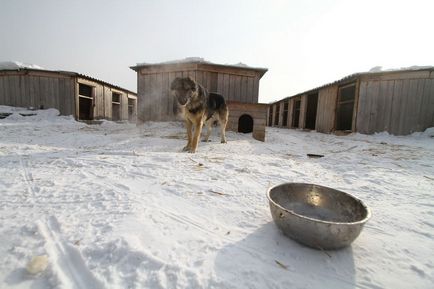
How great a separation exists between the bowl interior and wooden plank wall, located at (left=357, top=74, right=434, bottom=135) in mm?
10871

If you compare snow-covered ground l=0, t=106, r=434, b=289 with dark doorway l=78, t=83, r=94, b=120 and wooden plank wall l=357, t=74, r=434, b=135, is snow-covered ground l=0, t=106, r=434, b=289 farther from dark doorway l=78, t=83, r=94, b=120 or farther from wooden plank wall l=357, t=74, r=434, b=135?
dark doorway l=78, t=83, r=94, b=120

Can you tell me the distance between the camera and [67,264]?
130cm

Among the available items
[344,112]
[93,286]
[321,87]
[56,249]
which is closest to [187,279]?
[93,286]

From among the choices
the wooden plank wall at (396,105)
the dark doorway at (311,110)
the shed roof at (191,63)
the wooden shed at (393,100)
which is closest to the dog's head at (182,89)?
the shed roof at (191,63)

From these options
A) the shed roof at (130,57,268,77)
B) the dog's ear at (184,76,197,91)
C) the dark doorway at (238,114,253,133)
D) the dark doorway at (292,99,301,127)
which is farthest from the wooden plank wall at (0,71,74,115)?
the dark doorway at (292,99,301,127)

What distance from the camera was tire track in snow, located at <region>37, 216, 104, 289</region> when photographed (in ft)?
3.84

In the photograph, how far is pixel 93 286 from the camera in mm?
1159

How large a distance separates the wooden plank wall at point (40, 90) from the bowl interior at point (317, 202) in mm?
15121

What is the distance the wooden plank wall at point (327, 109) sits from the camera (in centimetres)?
1299

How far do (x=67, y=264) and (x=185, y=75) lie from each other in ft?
34.6

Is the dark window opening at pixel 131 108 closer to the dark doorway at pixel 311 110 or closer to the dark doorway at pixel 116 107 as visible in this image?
the dark doorway at pixel 116 107

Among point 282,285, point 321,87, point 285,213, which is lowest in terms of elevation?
point 282,285

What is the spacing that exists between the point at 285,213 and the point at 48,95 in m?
16.6

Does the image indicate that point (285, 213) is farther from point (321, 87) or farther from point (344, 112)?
point (344, 112)
